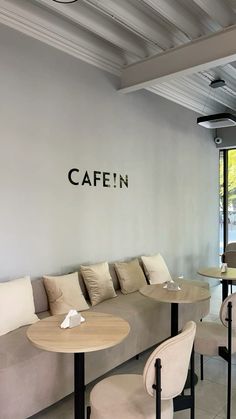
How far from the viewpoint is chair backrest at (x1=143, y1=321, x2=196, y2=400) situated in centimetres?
168

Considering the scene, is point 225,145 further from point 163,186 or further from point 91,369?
point 91,369

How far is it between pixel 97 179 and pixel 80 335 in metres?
2.50

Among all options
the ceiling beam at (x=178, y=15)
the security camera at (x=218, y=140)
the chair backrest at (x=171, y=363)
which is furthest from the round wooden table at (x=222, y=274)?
the security camera at (x=218, y=140)

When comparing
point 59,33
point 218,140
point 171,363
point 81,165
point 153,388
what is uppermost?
point 59,33

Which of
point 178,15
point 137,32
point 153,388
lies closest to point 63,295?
point 153,388

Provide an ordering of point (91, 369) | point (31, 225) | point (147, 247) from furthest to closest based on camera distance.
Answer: point (147, 247) → point (31, 225) → point (91, 369)

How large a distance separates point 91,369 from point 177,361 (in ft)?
4.82

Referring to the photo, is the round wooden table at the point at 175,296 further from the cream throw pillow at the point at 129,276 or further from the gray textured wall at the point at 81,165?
the gray textured wall at the point at 81,165

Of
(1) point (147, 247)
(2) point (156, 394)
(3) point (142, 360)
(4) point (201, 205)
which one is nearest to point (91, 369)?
(3) point (142, 360)

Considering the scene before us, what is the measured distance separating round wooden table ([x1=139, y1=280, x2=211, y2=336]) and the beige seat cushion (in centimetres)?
94

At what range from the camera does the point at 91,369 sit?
9.73ft

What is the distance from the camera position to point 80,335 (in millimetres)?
2080

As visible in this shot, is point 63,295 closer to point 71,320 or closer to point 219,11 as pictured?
point 71,320

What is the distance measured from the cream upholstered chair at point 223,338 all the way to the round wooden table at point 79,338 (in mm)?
890
